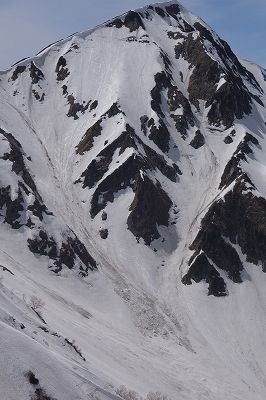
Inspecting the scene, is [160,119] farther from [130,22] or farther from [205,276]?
[130,22]

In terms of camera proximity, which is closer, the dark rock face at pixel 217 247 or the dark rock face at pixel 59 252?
the dark rock face at pixel 59 252

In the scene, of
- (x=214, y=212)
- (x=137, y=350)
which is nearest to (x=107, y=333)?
(x=137, y=350)

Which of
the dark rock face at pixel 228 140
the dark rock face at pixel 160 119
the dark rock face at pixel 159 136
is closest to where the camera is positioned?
the dark rock face at pixel 159 136

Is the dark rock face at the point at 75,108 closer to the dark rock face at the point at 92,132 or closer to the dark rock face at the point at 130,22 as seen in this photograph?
the dark rock face at the point at 92,132

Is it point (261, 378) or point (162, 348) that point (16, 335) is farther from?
point (261, 378)

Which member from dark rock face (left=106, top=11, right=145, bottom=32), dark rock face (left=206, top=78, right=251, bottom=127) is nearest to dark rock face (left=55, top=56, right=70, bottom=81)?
dark rock face (left=106, top=11, right=145, bottom=32)

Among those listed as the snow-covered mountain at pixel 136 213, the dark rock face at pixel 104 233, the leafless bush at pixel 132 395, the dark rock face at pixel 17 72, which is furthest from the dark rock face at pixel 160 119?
the leafless bush at pixel 132 395
